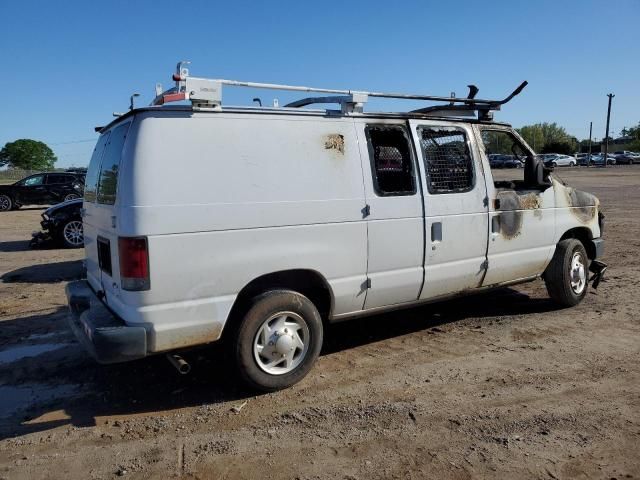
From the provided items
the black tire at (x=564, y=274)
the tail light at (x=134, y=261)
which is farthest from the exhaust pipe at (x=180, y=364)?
the black tire at (x=564, y=274)

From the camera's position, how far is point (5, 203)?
918 inches

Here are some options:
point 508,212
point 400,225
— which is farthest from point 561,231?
point 400,225

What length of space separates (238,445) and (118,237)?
1.61 meters

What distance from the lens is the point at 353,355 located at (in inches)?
203

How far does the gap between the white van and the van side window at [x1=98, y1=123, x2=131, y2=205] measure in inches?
1.0

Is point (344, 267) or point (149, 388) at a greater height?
point (344, 267)

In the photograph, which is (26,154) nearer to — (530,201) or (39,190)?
(39,190)

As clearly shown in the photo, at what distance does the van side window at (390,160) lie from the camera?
4.72 metres

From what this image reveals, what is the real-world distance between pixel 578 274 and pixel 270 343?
425 cm

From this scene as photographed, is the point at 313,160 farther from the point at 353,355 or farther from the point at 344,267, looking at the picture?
the point at 353,355

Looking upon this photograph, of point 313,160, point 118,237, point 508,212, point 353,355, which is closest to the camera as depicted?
point 118,237

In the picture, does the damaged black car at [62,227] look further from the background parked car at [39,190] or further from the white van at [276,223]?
the background parked car at [39,190]

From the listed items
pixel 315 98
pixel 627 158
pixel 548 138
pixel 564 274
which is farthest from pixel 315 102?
pixel 548 138

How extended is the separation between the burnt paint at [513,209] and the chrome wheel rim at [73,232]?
377 inches
